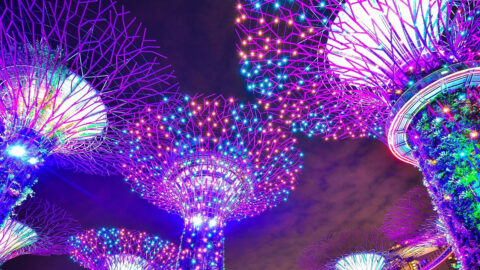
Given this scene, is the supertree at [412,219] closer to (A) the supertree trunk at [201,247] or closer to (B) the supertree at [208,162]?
(B) the supertree at [208,162]

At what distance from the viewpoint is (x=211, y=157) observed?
40.7ft

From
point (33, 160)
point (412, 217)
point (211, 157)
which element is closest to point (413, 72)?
point (211, 157)

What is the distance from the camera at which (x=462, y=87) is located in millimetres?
6180

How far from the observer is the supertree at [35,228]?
56.3 ft

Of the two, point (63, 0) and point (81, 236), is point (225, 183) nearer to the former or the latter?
point (63, 0)

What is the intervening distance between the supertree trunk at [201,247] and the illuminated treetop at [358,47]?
550cm

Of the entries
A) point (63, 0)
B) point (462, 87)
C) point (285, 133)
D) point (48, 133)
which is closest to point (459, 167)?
point (462, 87)

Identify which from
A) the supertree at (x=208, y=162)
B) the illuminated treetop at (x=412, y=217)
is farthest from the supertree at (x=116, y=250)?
the illuminated treetop at (x=412, y=217)

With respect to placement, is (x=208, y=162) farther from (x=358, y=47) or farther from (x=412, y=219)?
(x=412, y=219)

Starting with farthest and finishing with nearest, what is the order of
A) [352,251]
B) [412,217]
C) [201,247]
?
[352,251]
[412,217]
[201,247]

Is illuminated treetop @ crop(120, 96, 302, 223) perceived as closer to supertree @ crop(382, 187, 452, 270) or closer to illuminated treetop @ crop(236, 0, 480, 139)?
illuminated treetop @ crop(236, 0, 480, 139)

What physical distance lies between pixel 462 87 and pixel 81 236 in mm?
20997

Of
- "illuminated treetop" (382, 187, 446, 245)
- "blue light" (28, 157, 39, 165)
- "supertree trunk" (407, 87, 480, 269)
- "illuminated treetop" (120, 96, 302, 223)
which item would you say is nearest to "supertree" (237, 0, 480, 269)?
"supertree trunk" (407, 87, 480, 269)

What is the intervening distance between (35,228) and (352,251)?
2147 centimetres
